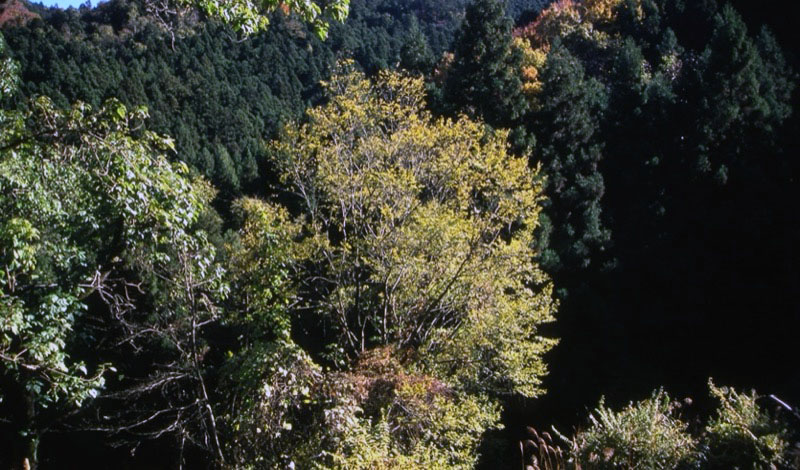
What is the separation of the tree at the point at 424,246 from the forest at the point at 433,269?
0.07 metres

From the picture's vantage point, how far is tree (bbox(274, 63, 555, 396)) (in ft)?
28.9

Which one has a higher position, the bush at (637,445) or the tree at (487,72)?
the tree at (487,72)

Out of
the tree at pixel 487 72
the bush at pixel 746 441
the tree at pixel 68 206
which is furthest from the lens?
the tree at pixel 487 72

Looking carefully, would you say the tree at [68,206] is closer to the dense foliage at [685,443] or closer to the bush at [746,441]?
the dense foliage at [685,443]

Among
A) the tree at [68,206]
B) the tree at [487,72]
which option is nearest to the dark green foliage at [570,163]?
the tree at [487,72]

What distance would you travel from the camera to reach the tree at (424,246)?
28.9 feet

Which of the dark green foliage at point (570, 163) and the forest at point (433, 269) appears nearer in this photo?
the forest at point (433, 269)

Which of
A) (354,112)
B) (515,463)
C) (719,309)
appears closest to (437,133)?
(354,112)

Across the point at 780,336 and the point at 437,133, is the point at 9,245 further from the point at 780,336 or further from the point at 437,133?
the point at 780,336

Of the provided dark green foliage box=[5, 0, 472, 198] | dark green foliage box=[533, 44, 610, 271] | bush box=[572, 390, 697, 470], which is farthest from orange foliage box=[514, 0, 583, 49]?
bush box=[572, 390, 697, 470]

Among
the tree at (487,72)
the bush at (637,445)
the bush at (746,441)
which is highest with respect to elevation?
the tree at (487,72)

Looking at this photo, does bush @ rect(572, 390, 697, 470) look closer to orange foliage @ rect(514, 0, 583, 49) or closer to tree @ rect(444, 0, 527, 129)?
tree @ rect(444, 0, 527, 129)

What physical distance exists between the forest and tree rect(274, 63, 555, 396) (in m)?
0.07

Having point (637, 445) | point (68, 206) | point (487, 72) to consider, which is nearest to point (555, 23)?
point (487, 72)
